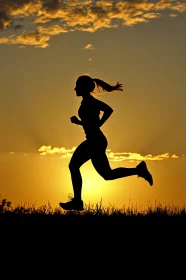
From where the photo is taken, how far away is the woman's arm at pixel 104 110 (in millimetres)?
11070

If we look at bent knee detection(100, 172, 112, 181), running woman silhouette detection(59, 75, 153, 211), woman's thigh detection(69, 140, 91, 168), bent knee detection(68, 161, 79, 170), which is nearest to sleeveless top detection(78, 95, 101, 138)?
running woman silhouette detection(59, 75, 153, 211)

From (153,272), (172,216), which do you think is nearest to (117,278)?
(153,272)

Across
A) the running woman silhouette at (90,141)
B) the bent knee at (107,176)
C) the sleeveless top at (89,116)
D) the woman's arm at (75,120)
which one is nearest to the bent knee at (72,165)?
the running woman silhouette at (90,141)

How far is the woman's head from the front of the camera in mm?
11211

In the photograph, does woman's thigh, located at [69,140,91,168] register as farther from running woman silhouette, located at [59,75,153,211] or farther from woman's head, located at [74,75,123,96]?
woman's head, located at [74,75,123,96]

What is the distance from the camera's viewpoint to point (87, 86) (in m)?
11.2

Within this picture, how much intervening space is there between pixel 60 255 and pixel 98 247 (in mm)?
641

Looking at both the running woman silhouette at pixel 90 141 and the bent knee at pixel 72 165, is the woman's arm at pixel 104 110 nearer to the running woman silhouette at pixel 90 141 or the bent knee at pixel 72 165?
the running woman silhouette at pixel 90 141

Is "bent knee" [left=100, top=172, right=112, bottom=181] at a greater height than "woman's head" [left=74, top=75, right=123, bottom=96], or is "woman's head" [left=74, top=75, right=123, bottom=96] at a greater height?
"woman's head" [left=74, top=75, right=123, bottom=96]

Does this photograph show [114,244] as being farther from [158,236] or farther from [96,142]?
[96,142]

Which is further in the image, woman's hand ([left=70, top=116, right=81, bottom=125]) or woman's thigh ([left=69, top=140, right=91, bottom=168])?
woman's thigh ([left=69, top=140, right=91, bottom=168])

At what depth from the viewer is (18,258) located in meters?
7.64

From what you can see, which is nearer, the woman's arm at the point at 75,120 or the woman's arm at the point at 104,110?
the woman's arm at the point at 75,120

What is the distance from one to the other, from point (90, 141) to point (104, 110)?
66 centimetres
